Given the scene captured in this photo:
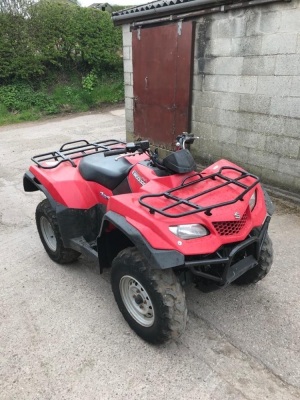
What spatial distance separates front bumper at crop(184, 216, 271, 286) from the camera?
2.17 metres

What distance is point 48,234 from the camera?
3646 millimetres

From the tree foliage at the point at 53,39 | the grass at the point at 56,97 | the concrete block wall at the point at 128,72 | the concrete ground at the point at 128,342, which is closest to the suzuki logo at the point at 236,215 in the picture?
the concrete ground at the point at 128,342

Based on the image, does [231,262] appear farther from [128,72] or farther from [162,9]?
[128,72]

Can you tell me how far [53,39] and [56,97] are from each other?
7.16ft

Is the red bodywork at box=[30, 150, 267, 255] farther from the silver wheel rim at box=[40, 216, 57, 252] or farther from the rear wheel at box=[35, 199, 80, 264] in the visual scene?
the silver wheel rim at box=[40, 216, 57, 252]

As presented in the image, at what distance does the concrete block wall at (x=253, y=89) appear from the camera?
4.54m

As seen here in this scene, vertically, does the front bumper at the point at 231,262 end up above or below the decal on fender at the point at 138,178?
below

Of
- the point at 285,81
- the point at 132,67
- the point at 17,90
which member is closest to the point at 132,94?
the point at 132,67

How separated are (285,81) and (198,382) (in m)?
3.90

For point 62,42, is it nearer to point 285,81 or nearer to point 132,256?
point 285,81

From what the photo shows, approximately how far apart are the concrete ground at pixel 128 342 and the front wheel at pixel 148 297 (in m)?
0.17

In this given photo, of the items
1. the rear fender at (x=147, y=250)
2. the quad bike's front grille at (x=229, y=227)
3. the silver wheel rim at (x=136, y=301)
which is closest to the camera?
the rear fender at (x=147, y=250)

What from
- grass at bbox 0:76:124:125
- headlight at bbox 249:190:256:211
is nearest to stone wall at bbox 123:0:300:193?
headlight at bbox 249:190:256:211

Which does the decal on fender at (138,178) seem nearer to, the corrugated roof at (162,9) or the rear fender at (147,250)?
the rear fender at (147,250)
